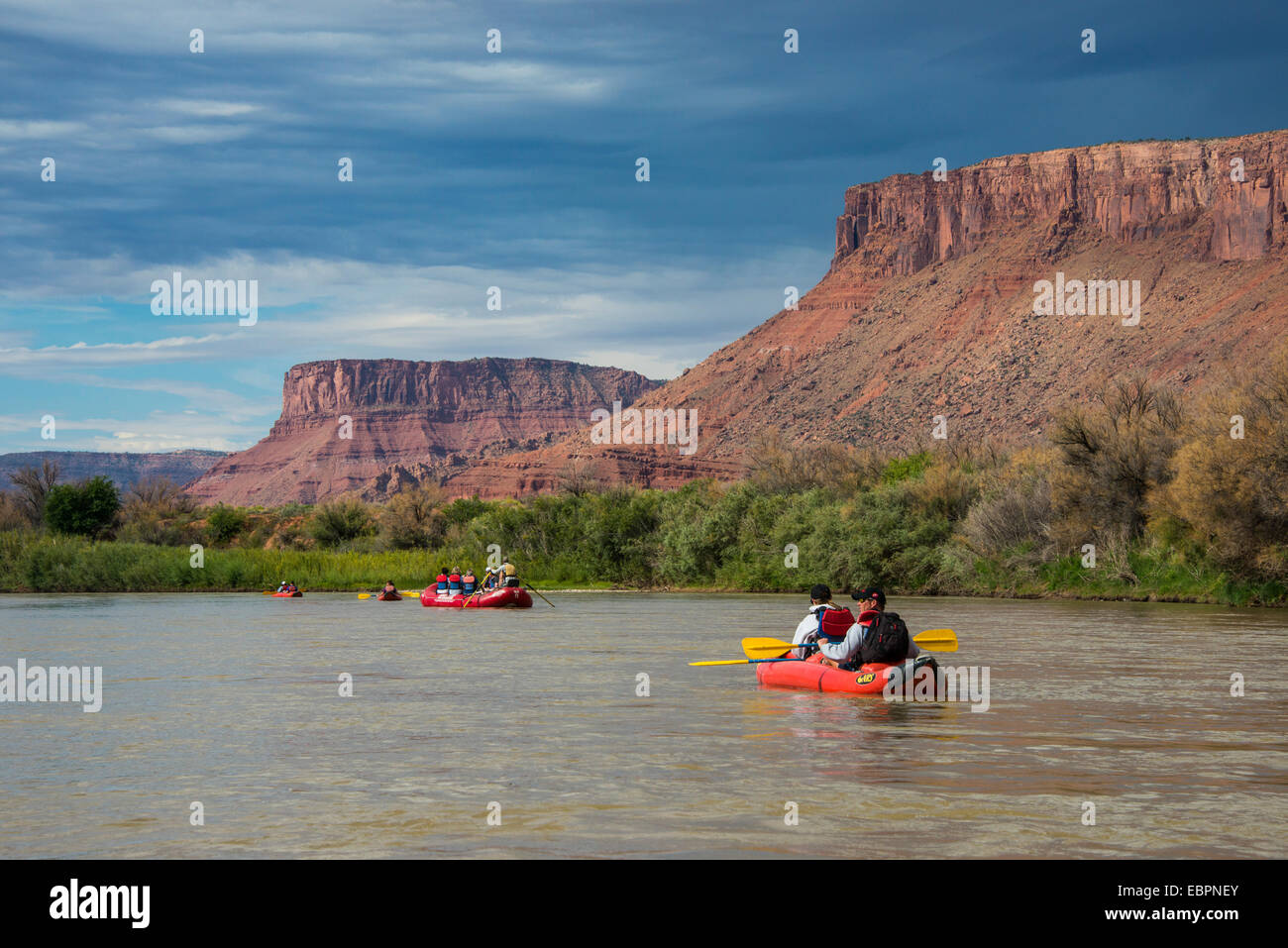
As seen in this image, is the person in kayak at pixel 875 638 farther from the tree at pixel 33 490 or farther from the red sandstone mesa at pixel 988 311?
the red sandstone mesa at pixel 988 311

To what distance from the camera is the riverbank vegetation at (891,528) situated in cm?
3656

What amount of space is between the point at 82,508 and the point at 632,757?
70.9 meters

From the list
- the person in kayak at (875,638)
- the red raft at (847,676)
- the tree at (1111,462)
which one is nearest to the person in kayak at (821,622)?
the red raft at (847,676)

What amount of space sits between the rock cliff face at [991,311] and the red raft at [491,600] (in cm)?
4667

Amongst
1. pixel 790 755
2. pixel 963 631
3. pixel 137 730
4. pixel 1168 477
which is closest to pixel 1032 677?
pixel 790 755

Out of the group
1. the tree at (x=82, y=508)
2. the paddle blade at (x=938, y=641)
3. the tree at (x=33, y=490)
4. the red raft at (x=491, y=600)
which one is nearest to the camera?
the paddle blade at (x=938, y=641)

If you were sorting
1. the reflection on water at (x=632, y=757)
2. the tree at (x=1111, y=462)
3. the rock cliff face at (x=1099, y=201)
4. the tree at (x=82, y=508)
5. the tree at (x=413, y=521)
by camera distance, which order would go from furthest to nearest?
1. the rock cliff face at (x=1099, y=201)
2. the tree at (x=82, y=508)
3. the tree at (x=413, y=521)
4. the tree at (x=1111, y=462)
5. the reflection on water at (x=632, y=757)

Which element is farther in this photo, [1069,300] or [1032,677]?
[1069,300]

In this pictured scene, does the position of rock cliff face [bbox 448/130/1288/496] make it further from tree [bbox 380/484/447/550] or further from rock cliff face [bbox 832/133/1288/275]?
tree [bbox 380/484/447/550]

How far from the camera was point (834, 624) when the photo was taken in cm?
1894

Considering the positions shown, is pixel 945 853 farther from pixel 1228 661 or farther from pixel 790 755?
pixel 1228 661

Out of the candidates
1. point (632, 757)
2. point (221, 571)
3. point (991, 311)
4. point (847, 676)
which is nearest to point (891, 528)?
point (221, 571)
